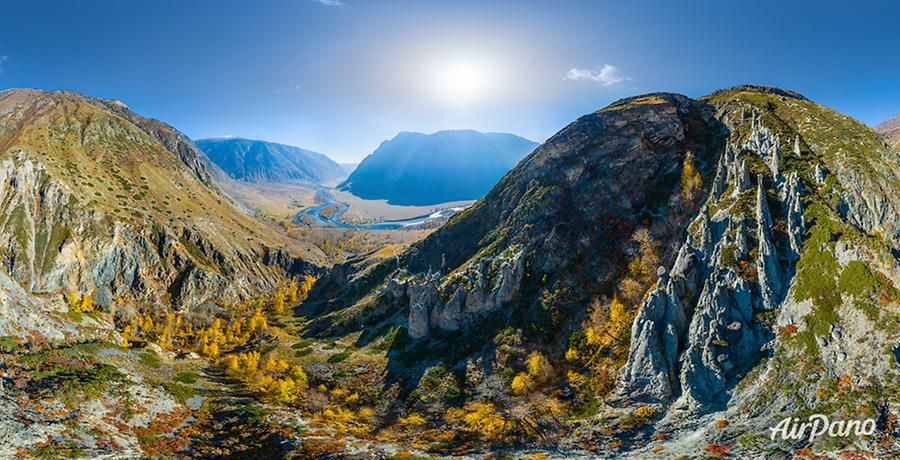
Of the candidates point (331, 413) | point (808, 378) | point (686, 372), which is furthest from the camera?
point (331, 413)

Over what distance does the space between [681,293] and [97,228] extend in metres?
191

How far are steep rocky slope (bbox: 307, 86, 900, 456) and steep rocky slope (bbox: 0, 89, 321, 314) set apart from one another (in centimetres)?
11620

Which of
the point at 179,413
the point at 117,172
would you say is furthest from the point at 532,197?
the point at 117,172

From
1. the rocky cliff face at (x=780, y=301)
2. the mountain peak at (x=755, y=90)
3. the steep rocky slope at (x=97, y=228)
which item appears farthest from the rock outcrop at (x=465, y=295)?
the steep rocky slope at (x=97, y=228)

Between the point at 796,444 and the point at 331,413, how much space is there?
66035 mm

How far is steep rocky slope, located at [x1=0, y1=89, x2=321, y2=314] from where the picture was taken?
127m

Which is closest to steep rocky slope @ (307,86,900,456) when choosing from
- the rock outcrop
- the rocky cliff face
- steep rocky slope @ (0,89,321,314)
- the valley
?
the rocky cliff face

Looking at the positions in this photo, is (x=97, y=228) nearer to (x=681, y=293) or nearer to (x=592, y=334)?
(x=592, y=334)

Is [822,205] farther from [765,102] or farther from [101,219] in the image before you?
[101,219]

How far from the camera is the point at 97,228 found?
13975 cm

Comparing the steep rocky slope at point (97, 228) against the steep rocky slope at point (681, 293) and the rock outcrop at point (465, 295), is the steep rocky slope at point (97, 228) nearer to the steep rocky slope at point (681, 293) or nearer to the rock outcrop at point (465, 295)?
the steep rocky slope at point (681, 293)

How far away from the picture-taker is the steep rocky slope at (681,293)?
135 ft

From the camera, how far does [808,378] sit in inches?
1581

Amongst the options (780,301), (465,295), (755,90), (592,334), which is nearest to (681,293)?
(780,301)
